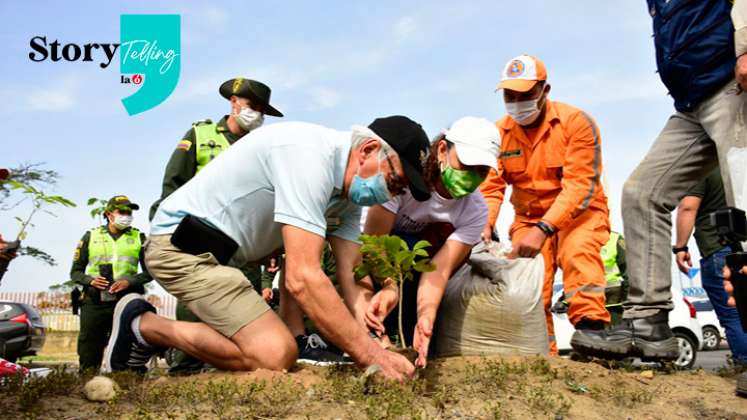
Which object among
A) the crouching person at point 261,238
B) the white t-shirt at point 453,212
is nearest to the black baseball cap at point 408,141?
the crouching person at point 261,238

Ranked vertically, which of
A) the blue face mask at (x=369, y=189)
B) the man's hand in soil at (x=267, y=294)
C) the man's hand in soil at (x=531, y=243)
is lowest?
the man's hand in soil at (x=267, y=294)

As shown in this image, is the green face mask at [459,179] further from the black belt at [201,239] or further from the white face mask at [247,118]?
the white face mask at [247,118]

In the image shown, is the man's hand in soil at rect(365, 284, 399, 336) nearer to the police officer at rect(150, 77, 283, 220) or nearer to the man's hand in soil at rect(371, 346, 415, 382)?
the man's hand in soil at rect(371, 346, 415, 382)

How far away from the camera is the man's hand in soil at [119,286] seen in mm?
6863

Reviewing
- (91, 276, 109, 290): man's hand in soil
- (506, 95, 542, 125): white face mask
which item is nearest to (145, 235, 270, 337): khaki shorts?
(506, 95, 542, 125): white face mask

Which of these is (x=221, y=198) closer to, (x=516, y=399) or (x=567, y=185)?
(x=516, y=399)

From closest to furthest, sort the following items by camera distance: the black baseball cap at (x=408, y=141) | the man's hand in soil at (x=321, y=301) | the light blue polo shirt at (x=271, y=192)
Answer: the man's hand in soil at (x=321, y=301) → the light blue polo shirt at (x=271, y=192) → the black baseball cap at (x=408, y=141)

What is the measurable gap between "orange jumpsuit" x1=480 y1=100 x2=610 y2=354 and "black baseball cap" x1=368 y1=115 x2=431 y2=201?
1459 millimetres

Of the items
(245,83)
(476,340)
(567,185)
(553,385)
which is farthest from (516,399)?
(245,83)

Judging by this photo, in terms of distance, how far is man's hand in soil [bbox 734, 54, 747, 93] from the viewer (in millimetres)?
3109

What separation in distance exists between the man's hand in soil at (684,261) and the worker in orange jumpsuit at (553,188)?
91 cm

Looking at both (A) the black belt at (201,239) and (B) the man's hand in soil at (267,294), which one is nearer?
(A) the black belt at (201,239)

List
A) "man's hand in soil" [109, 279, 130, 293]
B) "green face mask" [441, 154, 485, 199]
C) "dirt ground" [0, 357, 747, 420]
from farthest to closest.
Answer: "man's hand in soil" [109, 279, 130, 293], "green face mask" [441, 154, 485, 199], "dirt ground" [0, 357, 747, 420]

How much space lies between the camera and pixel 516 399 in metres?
3.00
